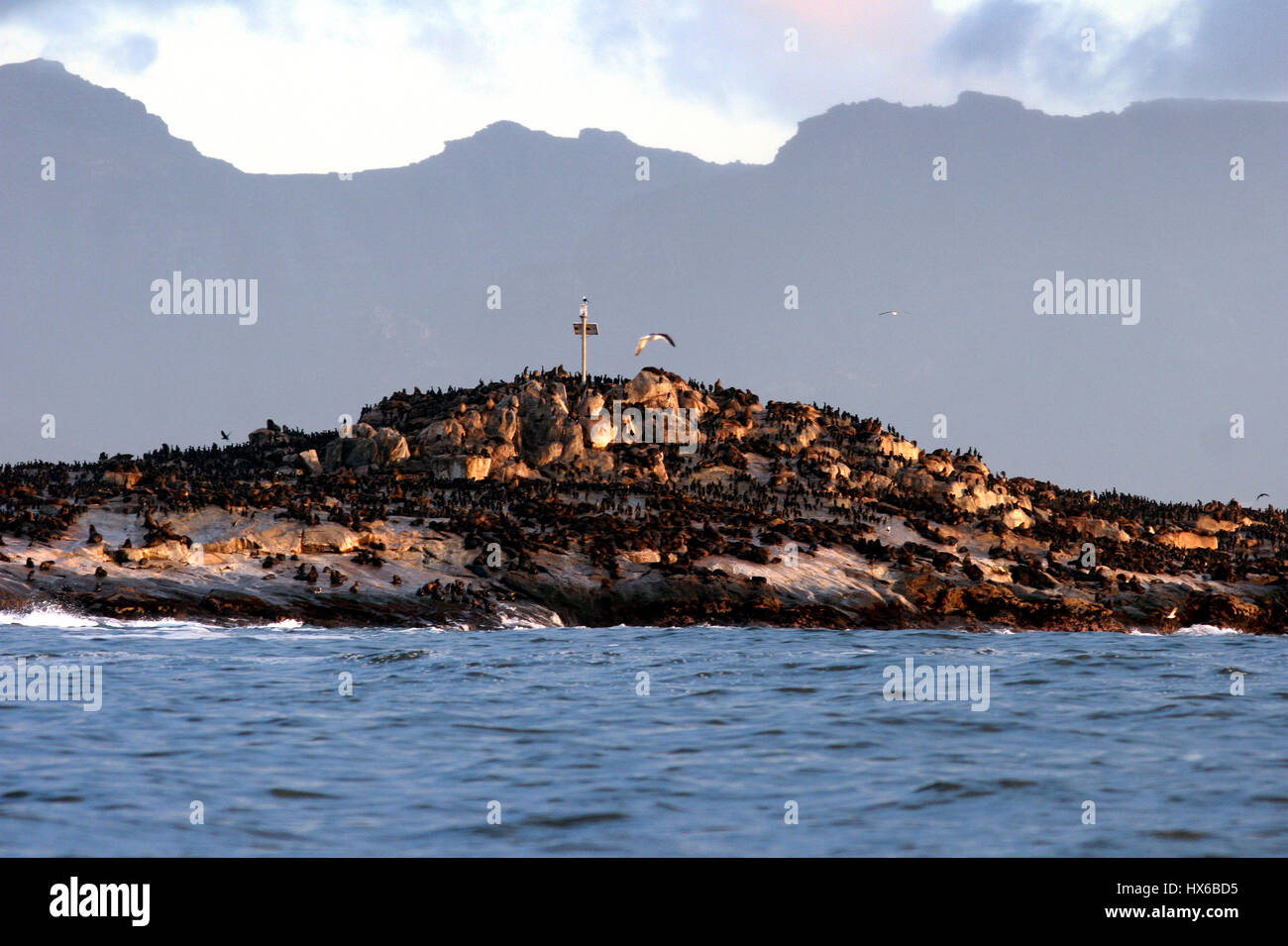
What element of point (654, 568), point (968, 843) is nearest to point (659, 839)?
point (968, 843)

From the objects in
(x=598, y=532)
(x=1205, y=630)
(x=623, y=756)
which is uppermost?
(x=598, y=532)

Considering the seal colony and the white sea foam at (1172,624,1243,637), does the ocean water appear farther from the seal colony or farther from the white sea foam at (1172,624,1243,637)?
the white sea foam at (1172,624,1243,637)

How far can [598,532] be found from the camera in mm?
48125

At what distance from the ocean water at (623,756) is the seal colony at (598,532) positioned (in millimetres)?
9082

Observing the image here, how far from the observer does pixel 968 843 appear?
12969mm

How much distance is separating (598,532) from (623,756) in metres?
30.6

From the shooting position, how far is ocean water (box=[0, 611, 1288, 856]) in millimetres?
13164

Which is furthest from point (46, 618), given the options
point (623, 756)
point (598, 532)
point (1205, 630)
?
point (1205, 630)

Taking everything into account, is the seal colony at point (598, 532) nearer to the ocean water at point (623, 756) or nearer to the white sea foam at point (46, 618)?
the white sea foam at point (46, 618)

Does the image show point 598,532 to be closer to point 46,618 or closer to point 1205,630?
point 46,618

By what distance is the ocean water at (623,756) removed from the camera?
13.2 m

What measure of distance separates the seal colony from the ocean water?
9.08 m

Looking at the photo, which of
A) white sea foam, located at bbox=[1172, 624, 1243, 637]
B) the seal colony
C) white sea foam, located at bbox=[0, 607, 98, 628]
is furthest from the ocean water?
white sea foam, located at bbox=[1172, 624, 1243, 637]

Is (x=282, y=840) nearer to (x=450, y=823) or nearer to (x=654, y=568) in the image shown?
(x=450, y=823)
